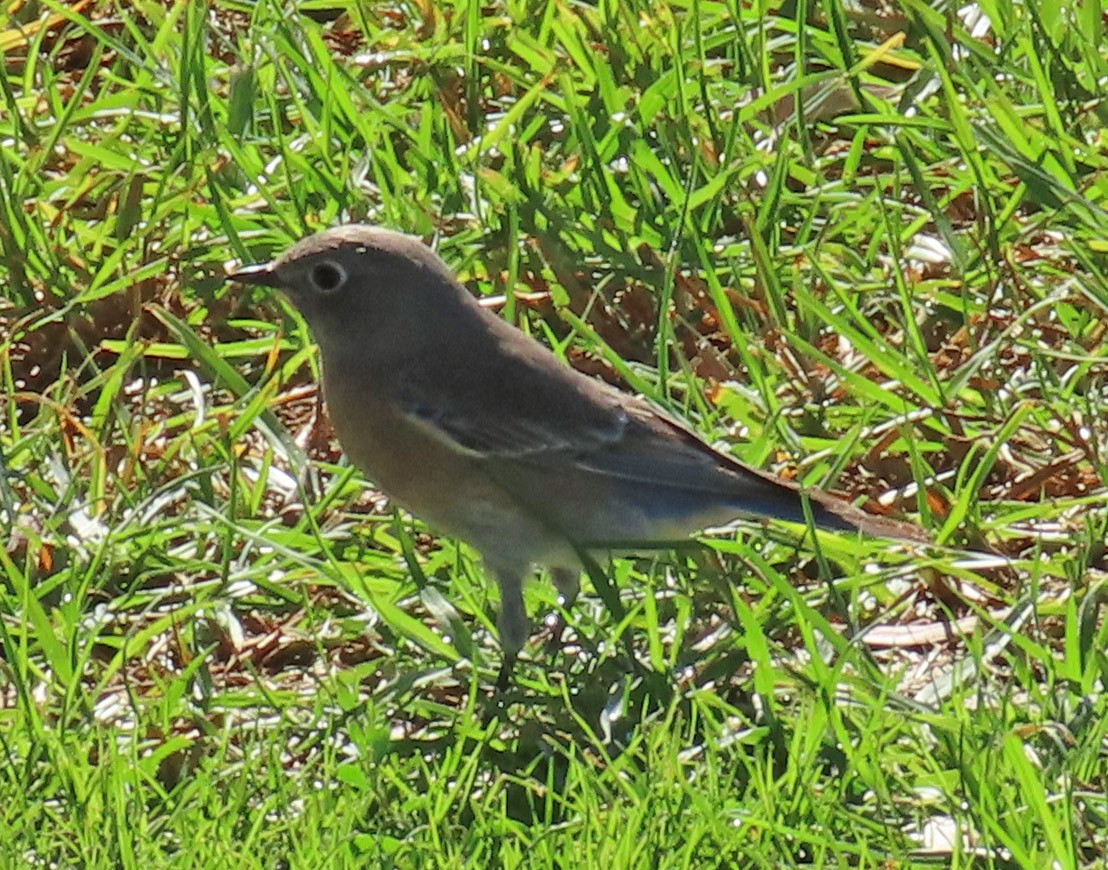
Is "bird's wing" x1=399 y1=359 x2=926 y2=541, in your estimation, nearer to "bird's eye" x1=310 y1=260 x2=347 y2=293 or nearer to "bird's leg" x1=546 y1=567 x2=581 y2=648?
"bird's leg" x1=546 y1=567 x2=581 y2=648

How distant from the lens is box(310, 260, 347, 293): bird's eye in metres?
5.45

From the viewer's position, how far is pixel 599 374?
638 centimetres

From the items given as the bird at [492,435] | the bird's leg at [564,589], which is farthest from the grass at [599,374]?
the bird at [492,435]

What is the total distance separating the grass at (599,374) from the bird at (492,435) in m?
0.15

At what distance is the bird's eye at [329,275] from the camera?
214 inches

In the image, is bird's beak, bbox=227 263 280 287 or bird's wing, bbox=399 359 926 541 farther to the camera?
bird's beak, bbox=227 263 280 287

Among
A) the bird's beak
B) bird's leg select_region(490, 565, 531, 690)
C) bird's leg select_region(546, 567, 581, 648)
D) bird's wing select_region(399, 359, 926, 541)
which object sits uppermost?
the bird's beak

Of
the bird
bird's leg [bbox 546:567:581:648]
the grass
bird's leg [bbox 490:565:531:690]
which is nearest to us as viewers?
the grass

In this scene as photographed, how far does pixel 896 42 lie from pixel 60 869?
142 inches

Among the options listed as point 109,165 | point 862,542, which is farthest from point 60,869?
point 109,165

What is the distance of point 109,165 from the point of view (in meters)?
6.83

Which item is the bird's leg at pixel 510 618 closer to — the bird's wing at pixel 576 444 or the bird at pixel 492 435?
the bird at pixel 492 435

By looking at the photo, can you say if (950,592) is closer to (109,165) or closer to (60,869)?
(60,869)

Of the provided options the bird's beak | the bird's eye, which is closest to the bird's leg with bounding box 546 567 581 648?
the bird's eye
